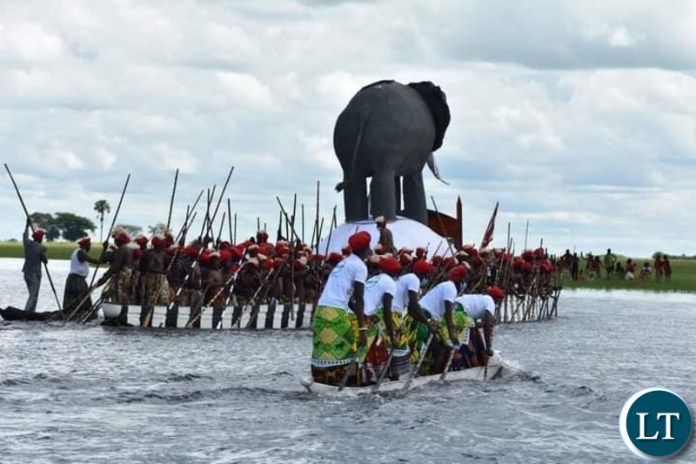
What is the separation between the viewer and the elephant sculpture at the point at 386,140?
4350 centimetres

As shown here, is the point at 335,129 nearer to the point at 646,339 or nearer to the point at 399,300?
the point at 646,339

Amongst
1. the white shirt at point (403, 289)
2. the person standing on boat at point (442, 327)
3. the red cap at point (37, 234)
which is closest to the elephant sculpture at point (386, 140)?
the red cap at point (37, 234)

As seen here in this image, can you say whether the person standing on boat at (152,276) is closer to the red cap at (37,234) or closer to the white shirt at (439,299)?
the red cap at (37,234)

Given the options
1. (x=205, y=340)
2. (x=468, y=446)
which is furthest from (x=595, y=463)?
(x=205, y=340)

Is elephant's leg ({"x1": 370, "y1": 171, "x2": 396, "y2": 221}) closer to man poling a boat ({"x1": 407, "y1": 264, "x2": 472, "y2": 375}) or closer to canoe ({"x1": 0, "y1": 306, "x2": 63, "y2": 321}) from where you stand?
canoe ({"x1": 0, "y1": 306, "x2": 63, "y2": 321})

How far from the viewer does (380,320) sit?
20984mm

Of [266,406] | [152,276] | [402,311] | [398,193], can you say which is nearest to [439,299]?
[402,311]

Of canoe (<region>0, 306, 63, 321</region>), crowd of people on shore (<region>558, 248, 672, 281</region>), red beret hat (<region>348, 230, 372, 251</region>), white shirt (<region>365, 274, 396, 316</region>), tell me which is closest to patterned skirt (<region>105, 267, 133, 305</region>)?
canoe (<region>0, 306, 63, 321</region>)

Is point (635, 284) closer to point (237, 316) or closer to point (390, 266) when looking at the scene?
point (237, 316)

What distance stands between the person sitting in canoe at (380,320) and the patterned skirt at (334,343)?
320 mm

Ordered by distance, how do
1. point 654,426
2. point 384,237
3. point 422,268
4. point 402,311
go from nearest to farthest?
point 654,426 < point 402,311 < point 422,268 < point 384,237

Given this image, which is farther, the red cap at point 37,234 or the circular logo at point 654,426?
the red cap at point 37,234

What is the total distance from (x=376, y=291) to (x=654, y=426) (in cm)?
634

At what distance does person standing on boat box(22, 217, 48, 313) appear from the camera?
111 feet
